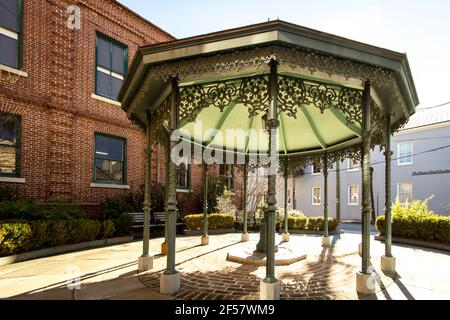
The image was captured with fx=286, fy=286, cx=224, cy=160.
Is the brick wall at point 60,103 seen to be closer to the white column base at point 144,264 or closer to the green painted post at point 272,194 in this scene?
the white column base at point 144,264

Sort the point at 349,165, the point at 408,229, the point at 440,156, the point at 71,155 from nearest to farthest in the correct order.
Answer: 1. the point at 408,229
2. the point at 71,155
3. the point at 440,156
4. the point at 349,165

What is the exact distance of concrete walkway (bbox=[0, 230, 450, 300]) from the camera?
4.71 m

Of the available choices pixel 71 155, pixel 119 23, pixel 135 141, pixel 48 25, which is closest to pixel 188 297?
pixel 71 155

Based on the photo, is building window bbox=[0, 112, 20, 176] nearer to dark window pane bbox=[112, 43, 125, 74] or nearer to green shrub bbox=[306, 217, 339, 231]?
dark window pane bbox=[112, 43, 125, 74]

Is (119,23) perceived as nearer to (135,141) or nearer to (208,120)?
(135,141)

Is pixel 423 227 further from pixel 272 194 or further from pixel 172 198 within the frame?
pixel 172 198

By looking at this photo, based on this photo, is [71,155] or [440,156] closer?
[71,155]

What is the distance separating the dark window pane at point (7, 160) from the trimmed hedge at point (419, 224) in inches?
527

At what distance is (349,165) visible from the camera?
26.0 meters

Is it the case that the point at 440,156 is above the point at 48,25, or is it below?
below

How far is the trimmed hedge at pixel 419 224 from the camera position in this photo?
910 cm

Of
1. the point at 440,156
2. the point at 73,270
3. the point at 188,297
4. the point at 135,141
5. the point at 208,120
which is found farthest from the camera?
the point at 440,156

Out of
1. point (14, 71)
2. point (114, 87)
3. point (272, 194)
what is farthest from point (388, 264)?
point (14, 71)

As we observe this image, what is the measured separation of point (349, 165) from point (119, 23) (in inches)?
858
